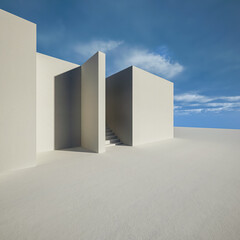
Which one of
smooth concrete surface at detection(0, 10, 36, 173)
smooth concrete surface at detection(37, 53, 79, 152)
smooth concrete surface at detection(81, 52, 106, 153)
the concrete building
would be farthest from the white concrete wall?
smooth concrete surface at detection(0, 10, 36, 173)

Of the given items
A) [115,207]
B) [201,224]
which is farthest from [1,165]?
[201,224]

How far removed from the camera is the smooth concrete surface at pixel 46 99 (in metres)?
4.40

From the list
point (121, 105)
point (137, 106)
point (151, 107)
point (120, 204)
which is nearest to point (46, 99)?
point (121, 105)

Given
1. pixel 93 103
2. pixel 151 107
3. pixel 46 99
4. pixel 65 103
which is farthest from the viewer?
pixel 151 107

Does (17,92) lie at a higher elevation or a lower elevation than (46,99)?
lower

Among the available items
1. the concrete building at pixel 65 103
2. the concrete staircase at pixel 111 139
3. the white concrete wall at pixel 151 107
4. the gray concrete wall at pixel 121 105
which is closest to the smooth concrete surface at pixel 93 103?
the concrete building at pixel 65 103

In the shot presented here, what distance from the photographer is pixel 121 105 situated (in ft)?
19.3

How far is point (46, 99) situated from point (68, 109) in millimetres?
A: 852

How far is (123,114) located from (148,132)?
1.64 m

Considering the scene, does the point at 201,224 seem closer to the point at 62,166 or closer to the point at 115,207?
the point at 115,207

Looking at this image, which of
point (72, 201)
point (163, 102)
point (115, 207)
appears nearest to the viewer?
point (115, 207)

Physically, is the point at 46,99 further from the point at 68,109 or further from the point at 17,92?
the point at 17,92

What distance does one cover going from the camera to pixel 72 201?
164 cm

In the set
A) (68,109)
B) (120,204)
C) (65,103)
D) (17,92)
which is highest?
(65,103)
